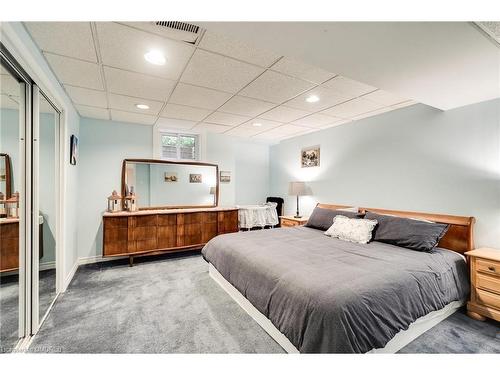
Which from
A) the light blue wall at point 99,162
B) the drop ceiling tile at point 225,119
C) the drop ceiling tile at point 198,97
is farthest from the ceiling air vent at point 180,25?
the light blue wall at point 99,162

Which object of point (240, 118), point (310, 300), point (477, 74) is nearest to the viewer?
point (310, 300)

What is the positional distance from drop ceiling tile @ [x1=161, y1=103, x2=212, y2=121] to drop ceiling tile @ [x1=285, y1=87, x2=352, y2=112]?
4.36 feet

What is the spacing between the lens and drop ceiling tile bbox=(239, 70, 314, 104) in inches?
93.2

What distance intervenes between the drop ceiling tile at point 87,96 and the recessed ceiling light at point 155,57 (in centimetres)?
115

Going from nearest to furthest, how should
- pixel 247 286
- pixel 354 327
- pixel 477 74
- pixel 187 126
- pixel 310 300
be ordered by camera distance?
pixel 354 327, pixel 310 300, pixel 477 74, pixel 247 286, pixel 187 126

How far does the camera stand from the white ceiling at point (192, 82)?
5.72ft

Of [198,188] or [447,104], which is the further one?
[198,188]

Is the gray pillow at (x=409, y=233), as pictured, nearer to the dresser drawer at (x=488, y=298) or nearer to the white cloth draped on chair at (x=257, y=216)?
the dresser drawer at (x=488, y=298)

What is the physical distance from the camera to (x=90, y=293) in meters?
2.69

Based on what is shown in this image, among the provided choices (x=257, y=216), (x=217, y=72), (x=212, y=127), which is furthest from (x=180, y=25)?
(x=257, y=216)

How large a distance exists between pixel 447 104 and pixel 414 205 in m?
1.29

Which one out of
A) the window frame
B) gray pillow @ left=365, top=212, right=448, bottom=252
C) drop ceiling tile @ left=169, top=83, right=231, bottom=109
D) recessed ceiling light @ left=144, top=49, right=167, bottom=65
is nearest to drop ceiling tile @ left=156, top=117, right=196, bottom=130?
the window frame
